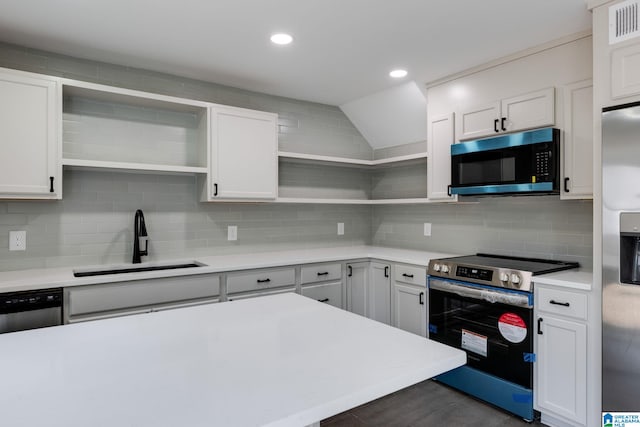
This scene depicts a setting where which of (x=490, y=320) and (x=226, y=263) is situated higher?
(x=226, y=263)

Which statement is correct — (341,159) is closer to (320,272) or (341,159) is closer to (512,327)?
(320,272)

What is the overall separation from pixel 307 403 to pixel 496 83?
2887 mm

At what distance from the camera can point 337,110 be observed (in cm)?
443

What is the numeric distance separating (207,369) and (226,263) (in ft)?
7.09

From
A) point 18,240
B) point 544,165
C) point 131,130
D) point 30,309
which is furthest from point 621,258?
point 18,240

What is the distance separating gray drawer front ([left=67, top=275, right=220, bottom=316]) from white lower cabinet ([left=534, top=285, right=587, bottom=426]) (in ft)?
7.24

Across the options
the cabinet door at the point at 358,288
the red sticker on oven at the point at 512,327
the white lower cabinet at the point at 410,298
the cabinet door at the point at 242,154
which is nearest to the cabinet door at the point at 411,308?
Answer: the white lower cabinet at the point at 410,298

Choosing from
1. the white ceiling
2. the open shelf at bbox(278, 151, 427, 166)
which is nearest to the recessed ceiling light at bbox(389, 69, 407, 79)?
the white ceiling

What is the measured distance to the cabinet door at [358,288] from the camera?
146 inches

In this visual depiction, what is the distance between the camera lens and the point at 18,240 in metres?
2.78

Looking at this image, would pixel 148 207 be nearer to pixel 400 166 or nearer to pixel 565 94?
pixel 400 166

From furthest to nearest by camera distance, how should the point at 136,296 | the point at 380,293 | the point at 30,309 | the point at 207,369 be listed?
the point at 380,293, the point at 136,296, the point at 30,309, the point at 207,369

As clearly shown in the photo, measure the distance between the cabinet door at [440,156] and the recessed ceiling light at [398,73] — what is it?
17.7 inches

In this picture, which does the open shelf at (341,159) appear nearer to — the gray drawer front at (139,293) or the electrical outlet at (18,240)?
the gray drawer front at (139,293)
